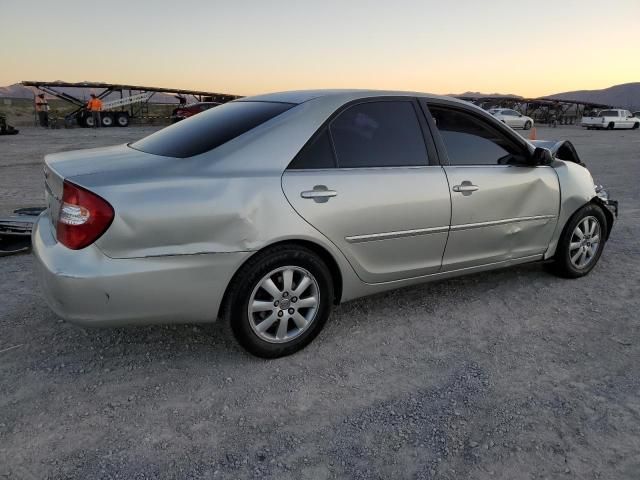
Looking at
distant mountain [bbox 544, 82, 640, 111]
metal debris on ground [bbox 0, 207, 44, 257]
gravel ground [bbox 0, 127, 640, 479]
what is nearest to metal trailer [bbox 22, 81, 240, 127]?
metal debris on ground [bbox 0, 207, 44, 257]

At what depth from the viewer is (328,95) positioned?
318 centimetres

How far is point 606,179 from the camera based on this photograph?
34.0 feet

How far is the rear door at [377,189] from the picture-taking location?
2908mm

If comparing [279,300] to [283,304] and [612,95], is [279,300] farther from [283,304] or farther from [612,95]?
[612,95]

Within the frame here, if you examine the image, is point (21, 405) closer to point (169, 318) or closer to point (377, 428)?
point (169, 318)

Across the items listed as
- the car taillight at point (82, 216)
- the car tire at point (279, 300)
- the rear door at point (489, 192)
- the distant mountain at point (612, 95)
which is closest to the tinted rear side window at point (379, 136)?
the rear door at point (489, 192)

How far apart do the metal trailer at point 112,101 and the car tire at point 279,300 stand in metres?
27.9

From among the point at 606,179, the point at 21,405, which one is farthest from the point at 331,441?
the point at 606,179

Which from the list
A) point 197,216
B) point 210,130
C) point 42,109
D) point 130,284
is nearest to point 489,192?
point 210,130

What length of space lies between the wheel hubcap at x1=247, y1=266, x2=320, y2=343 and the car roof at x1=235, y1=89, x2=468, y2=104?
1.12 meters

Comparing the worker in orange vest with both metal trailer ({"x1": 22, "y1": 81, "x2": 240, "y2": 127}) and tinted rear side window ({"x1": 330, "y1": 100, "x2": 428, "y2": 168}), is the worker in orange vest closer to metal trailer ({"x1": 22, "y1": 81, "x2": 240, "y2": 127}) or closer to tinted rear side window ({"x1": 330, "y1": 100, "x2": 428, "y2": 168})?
metal trailer ({"x1": 22, "y1": 81, "x2": 240, "y2": 127})

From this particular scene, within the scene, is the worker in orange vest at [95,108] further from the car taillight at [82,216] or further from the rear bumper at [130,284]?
the car taillight at [82,216]

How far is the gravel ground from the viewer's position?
2.14 m

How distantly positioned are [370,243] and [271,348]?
884 millimetres
